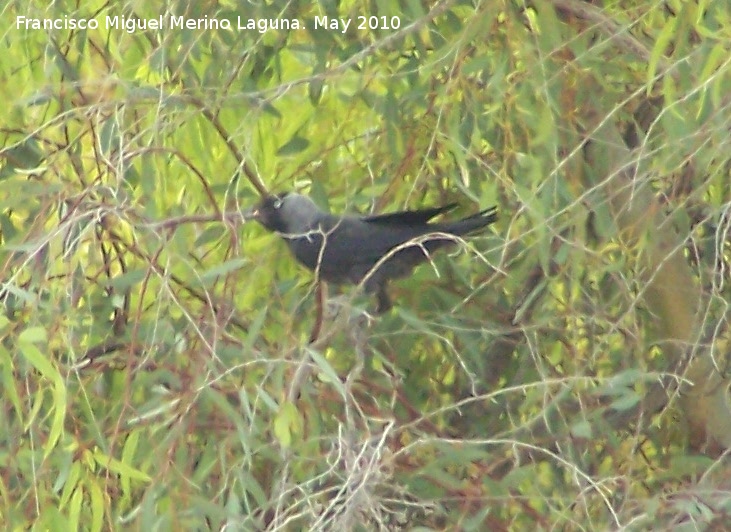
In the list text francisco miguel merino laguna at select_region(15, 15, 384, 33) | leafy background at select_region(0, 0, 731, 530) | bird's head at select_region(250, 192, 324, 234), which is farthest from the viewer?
bird's head at select_region(250, 192, 324, 234)

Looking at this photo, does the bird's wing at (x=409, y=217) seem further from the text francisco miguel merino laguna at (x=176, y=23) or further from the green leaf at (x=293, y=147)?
the text francisco miguel merino laguna at (x=176, y=23)

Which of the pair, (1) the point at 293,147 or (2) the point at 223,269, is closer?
(2) the point at 223,269

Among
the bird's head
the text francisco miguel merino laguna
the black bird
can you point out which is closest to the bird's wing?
the black bird

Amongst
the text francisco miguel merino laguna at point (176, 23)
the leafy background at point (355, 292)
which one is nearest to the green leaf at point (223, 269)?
the leafy background at point (355, 292)

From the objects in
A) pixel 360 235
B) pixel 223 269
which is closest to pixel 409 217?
pixel 360 235

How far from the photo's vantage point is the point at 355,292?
144 cm

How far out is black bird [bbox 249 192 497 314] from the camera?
1.64 m

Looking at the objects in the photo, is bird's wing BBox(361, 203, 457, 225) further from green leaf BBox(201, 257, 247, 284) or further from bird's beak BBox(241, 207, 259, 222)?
green leaf BBox(201, 257, 247, 284)

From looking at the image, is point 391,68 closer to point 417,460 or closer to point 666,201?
point 666,201

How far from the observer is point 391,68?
1.68m

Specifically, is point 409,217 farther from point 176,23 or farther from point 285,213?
point 176,23

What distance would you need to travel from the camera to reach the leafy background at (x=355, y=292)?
4.48 ft

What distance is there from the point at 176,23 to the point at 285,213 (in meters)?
0.34

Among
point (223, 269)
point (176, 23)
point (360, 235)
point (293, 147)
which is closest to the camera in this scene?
point (223, 269)
